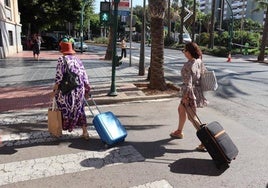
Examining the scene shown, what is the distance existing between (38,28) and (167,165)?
35453 mm

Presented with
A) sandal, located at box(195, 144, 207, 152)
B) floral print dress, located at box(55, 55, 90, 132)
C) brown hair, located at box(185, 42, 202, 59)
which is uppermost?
brown hair, located at box(185, 42, 202, 59)

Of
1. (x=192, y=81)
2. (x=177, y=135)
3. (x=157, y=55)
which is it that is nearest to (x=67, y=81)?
(x=192, y=81)

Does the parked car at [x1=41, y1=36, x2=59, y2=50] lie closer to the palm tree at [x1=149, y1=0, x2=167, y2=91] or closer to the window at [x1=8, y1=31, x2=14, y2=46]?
the window at [x1=8, y1=31, x2=14, y2=46]

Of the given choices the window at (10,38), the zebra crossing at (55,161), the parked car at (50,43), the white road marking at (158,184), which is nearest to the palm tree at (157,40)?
the zebra crossing at (55,161)

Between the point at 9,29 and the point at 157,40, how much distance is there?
17.3 metres

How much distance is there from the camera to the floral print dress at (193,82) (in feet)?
17.2

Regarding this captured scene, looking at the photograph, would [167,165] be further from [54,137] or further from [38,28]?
[38,28]

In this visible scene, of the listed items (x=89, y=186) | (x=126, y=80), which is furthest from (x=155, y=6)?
(x=89, y=186)

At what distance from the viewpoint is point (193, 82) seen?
5.39 m

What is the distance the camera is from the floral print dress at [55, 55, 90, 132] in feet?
17.5

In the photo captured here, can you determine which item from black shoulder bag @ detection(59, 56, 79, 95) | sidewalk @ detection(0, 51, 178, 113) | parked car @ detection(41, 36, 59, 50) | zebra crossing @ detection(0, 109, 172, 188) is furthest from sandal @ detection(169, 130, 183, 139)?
parked car @ detection(41, 36, 59, 50)

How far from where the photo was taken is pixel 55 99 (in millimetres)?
5523

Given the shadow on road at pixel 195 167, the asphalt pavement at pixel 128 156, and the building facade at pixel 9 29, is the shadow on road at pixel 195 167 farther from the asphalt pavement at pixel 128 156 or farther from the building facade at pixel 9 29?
the building facade at pixel 9 29

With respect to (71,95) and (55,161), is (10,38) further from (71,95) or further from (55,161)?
(55,161)
